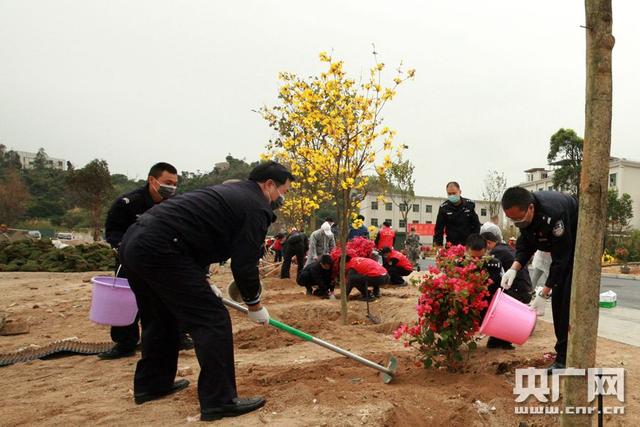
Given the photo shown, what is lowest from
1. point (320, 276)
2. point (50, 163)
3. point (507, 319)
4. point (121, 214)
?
point (320, 276)

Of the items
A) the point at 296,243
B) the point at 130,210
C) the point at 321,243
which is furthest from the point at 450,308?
the point at 296,243

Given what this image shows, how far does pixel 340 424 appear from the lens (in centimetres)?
263

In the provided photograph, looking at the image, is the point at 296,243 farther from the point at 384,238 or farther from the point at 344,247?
the point at 344,247

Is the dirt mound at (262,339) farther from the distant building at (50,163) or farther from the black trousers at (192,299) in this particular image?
the distant building at (50,163)

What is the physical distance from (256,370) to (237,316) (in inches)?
124

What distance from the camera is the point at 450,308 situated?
366 centimetres

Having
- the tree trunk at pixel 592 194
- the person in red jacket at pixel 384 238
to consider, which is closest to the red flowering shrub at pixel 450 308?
the tree trunk at pixel 592 194

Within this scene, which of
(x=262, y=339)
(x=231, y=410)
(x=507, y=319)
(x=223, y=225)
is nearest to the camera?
(x=231, y=410)

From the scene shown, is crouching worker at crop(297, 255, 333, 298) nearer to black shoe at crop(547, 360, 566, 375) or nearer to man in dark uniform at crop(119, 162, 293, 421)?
black shoe at crop(547, 360, 566, 375)

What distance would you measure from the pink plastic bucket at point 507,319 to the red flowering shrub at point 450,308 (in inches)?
3.5

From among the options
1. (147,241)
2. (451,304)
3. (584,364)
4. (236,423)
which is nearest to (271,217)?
(147,241)

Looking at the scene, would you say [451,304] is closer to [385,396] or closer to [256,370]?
[385,396]

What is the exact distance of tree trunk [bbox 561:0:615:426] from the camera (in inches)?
76.1

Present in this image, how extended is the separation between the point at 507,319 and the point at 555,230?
80cm
